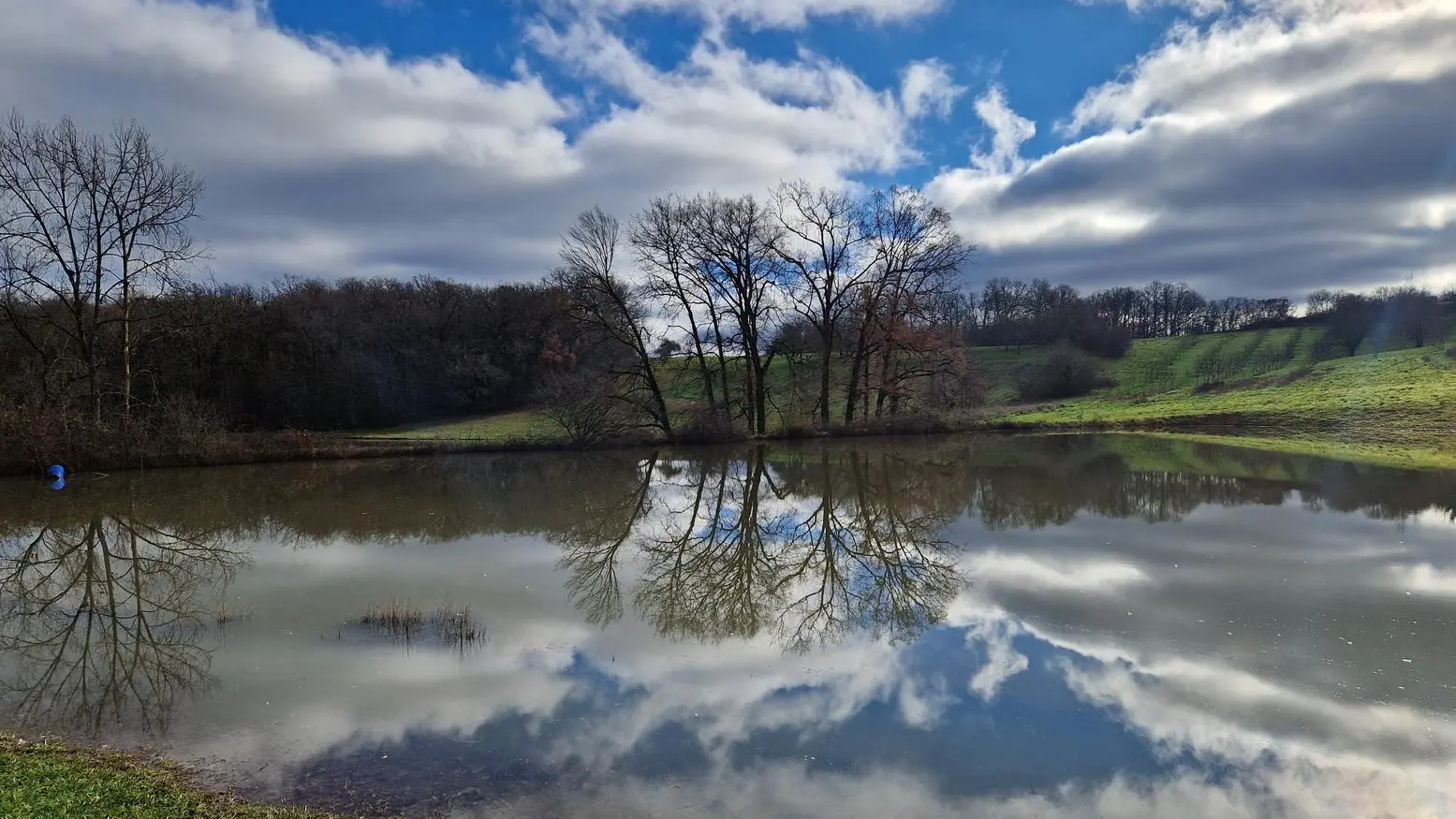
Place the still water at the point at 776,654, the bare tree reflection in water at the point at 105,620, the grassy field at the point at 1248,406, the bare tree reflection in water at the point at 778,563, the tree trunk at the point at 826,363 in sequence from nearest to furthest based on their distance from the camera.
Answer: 1. the still water at the point at 776,654
2. the bare tree reflection in water at the point at 105,620
3. the bare tree reflection in water at the point at 778,563
4. the grassy field at the point at 1248,406
5. the tree trunk at the point at 826,363

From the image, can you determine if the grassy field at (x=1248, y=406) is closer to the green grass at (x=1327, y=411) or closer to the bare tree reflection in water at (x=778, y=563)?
the green grass at (x=1327, y=411)

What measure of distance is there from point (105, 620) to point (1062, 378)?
1798 inches

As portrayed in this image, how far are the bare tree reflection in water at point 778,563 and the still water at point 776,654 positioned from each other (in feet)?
0.24

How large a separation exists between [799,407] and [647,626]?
2523 cm

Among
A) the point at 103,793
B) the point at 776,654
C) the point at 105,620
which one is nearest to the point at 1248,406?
the point at 776,654

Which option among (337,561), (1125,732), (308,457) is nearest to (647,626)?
(1125,732)

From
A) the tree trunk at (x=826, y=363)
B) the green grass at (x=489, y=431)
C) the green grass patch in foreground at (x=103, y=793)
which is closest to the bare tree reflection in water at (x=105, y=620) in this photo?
the green grass patch in foreground at (x=103, y=793)

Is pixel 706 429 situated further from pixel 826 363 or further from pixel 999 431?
pixel 999 431

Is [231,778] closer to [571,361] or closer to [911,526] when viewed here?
[911,526]

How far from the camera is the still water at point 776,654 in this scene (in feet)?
16.6

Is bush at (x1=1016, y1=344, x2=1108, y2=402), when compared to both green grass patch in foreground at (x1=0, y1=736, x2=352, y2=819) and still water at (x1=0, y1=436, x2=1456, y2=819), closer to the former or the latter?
still water at (x1=0, y1=436, x2=1456, y2=819)

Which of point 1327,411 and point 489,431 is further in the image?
point 489,431

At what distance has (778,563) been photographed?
11234mm

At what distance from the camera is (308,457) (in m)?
25.5
